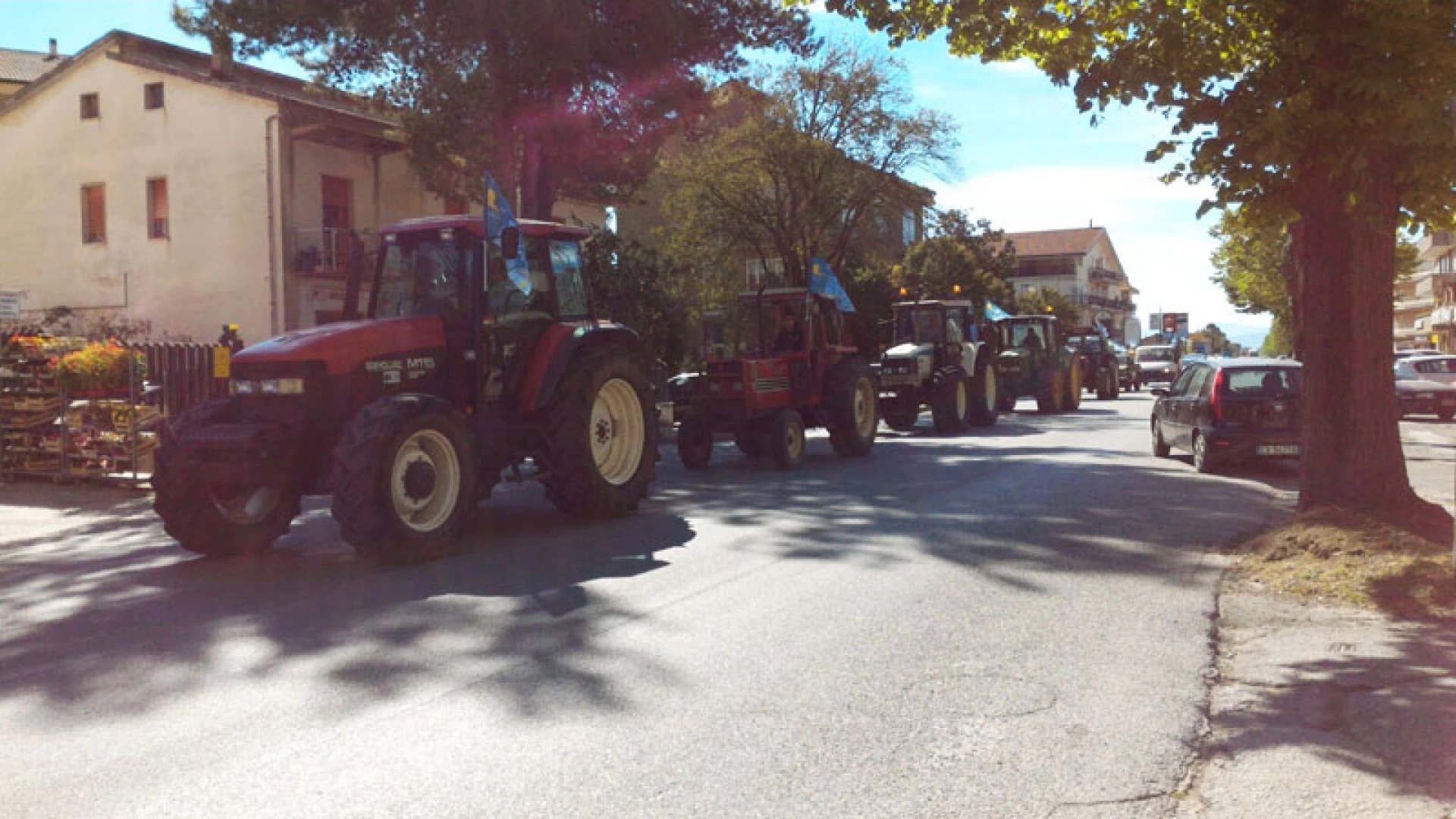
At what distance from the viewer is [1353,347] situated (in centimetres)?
842

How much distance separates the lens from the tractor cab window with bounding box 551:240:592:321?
10492mm

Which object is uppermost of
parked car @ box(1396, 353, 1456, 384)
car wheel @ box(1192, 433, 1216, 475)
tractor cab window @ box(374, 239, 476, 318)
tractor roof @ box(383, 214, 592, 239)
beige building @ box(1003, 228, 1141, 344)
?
beige building @ box(1003, 228, 1141, 344)

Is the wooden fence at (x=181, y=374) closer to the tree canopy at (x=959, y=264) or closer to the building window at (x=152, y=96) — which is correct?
the building window at (x=152, y=96)

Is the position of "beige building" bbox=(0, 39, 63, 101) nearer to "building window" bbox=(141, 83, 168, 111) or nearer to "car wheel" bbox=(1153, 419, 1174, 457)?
"building window" bbox=(141, 83, 168, 111)

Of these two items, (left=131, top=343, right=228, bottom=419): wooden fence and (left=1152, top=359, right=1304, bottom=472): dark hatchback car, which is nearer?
(left=1152, top=359, right=1304, bottom=472): dark hatchback car

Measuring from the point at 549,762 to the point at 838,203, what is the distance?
30.0m

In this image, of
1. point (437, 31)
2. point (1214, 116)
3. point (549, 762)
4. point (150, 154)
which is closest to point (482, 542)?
point (549, 762)

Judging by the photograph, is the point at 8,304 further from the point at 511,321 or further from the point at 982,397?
the point at 982,397

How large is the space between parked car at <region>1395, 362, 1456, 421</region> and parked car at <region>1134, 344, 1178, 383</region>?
1933 centimetres

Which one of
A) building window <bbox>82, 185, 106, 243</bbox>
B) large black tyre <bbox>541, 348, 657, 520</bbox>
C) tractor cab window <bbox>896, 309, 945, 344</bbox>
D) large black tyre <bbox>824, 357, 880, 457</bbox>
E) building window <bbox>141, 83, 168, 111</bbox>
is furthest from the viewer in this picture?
building window <bbox>82, 185, 106, 243</bbox>

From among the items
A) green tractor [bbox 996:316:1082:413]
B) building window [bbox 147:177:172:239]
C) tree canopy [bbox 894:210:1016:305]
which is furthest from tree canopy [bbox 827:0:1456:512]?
tree canopy [bbox 894:210:1016:305]

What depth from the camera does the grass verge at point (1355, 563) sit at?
6.60 m

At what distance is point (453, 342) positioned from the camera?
9.47 meters

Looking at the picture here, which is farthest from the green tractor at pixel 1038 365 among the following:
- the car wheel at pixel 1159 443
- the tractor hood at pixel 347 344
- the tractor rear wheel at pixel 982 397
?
the tractor hood at pixel 347 344
